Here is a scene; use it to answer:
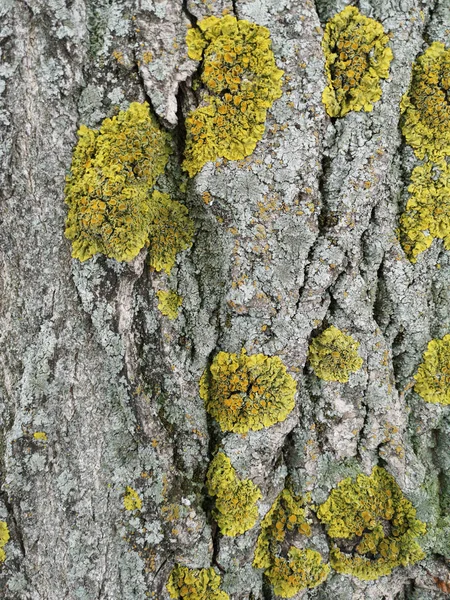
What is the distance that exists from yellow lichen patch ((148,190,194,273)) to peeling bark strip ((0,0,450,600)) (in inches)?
1.1

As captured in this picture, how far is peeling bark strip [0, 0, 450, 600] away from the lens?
1861mm

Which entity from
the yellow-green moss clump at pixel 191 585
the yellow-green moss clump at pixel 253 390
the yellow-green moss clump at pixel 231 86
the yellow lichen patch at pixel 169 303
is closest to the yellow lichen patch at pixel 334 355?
the yellow-green moss clump at pixel 253 390

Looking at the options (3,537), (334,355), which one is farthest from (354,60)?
(3,537)

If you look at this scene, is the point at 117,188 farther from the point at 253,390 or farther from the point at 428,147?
the point at 428,147

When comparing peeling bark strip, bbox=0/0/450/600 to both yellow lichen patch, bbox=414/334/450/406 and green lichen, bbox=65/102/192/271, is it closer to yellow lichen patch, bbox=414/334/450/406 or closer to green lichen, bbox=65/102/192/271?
green lichen, bbox=65/102/192/271

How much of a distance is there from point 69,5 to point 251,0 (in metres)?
0.69

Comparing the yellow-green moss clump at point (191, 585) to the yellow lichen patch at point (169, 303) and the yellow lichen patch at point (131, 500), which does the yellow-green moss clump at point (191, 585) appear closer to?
the yellow lichen patch at point (131, 500)

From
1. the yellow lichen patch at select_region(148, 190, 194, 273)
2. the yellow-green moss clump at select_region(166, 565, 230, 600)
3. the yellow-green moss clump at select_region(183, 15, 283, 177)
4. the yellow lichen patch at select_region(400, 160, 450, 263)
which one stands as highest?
the yellow-green moss clump at select_region(183, 15, 283, 177)

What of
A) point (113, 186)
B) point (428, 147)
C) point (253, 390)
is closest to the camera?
point (113, 186)

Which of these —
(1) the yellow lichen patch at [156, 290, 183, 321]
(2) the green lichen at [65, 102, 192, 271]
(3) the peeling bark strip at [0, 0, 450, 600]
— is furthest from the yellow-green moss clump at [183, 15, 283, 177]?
(1) the yellow lichen patch at [156, 290, 183, 321]

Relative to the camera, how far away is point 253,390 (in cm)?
192

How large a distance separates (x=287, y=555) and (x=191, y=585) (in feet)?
1.31

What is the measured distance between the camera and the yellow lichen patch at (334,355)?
1.98 m

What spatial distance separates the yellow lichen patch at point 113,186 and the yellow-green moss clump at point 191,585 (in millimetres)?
1202
